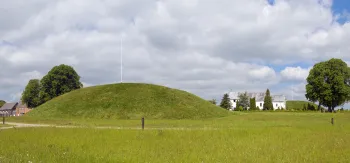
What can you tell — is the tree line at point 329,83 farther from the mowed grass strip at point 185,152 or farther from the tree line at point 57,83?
the mowed grass strip at point 185,152

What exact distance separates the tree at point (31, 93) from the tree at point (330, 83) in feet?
269

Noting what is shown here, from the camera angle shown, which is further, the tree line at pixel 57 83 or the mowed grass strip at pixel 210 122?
the tree line at pixel 57 83

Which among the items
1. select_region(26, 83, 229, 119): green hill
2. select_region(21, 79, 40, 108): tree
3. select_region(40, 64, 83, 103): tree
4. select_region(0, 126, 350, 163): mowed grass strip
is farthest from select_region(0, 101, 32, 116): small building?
select_region(0, 126, 350, 163): mowed grass strip

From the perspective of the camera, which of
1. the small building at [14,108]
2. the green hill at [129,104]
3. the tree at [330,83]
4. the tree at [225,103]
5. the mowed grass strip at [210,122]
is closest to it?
the mowed grass strip at [210,122]

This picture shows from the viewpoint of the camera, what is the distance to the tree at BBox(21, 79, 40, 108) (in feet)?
330

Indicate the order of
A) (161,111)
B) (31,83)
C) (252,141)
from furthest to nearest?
(31,83)
(161,111)
(252,141)

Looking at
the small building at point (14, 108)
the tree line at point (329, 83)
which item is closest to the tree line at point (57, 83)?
the tree line at point (329, 83)

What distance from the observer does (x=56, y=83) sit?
93438 millimetres

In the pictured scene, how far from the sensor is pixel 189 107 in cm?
6278

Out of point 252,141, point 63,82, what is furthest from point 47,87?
point 252,141

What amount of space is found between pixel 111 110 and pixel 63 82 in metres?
41.7

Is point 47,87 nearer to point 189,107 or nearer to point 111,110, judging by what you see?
point 111,110

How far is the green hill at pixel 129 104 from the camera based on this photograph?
58.4 metres

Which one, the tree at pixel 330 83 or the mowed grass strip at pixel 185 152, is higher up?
the tree at pixel 330 83
